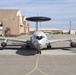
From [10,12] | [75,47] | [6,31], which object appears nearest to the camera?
[75,47]

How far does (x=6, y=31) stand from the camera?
113m

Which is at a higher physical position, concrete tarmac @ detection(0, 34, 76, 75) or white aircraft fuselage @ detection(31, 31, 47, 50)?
white aircraft fuselage @ detection(31, 31, 47, 50)

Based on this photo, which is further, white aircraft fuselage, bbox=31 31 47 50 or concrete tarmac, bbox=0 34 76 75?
white aircraft fuselage, bbox=31 31 47 50
